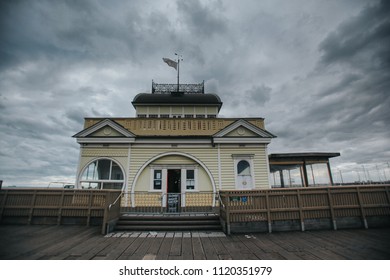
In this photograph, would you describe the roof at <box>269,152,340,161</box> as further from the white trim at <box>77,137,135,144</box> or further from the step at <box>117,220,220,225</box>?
the white trim at <box>77,137,135,144</box>

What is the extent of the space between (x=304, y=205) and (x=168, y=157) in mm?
7401

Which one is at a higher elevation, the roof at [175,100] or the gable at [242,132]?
the roof at [175,100]

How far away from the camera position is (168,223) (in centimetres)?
710

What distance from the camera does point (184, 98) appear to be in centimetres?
1452

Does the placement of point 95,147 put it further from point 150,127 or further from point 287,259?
point 287,259

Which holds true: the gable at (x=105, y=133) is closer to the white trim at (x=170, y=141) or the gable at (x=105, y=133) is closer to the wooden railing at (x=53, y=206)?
the white trim at (x=170, y=141)

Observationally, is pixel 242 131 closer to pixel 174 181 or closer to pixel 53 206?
pixel 174 181

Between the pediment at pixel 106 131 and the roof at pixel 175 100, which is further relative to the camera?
the roof at pixel 175 100

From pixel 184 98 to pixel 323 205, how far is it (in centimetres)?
1186

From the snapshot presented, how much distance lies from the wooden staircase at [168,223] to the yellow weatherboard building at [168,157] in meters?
2.21

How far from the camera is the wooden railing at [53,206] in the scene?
769cm

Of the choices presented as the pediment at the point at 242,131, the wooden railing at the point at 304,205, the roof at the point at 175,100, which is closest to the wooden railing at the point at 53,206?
the wooden railing at the point at 304,205

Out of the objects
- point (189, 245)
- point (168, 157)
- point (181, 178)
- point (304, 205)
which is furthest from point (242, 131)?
point (189, 245)

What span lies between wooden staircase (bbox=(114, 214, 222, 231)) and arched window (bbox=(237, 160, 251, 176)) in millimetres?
3777
